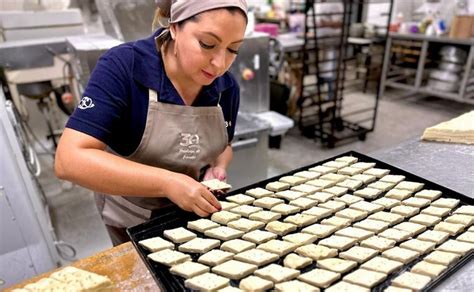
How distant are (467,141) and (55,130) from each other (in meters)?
3.83

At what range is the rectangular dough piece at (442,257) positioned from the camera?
0.94m

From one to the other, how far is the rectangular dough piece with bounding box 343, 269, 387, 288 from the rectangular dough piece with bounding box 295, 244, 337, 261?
90mm

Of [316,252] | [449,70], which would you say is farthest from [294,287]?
[449,70]

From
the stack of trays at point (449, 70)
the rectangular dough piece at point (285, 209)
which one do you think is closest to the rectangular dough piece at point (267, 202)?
the rectangular dough piece at point (285, 209)

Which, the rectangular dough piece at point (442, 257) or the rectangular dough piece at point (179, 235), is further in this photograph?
the rectangular dough piece at point (179, 235)

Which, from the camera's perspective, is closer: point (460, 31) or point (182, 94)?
point (182, 94)

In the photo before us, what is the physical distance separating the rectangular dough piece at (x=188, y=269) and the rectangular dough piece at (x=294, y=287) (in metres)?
0.19

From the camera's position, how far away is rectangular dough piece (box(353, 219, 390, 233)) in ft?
3.61

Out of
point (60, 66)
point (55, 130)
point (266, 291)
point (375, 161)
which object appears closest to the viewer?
point (266, 291)

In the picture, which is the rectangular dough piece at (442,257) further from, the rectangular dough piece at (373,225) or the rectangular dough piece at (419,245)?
the rectangular dough piece at (373,225)

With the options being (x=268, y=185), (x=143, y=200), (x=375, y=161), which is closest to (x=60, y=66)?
(x=143, y=200)

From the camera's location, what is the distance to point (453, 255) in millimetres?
959

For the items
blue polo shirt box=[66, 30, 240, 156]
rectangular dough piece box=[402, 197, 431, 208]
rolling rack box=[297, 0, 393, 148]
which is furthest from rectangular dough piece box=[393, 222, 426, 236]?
rolling rack box=[297, 0, 393, 148]

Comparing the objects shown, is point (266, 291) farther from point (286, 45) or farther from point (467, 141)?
point (286, 45)
